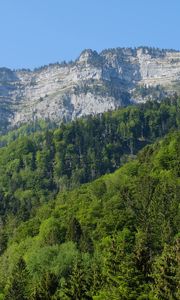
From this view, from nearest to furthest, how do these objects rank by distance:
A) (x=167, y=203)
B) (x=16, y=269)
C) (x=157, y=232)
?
1. (x=16, y=269)
2. (x=157, y=232)
3. (x=167, y=203)

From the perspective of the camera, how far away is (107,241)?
112 m

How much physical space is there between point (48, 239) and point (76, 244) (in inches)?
403

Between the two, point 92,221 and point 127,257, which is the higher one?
point 127,257

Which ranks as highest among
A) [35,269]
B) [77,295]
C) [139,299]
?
[139,299]

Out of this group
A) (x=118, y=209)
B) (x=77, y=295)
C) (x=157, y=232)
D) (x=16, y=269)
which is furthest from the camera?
(x=118, y=209)

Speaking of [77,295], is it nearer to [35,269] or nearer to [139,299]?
[139,299]

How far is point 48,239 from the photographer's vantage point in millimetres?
127438

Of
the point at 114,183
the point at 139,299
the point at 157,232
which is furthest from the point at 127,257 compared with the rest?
the point at 114,183

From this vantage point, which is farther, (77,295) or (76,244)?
(76,244)

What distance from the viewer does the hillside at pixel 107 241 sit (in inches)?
2350

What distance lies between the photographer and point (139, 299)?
174 ft

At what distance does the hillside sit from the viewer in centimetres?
5969

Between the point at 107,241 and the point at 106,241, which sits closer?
the point at 107,241

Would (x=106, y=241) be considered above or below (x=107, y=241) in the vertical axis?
below
